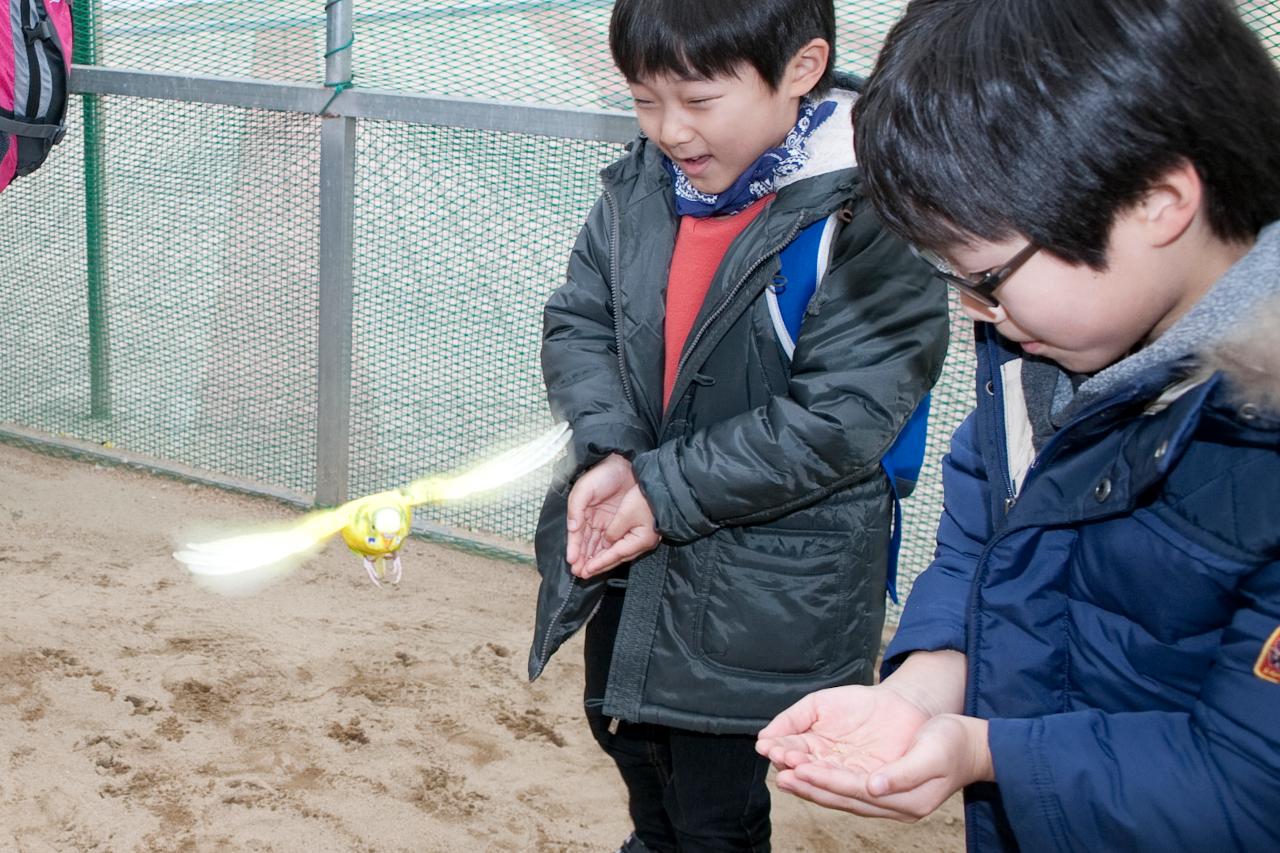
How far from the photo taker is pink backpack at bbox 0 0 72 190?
11.0ft

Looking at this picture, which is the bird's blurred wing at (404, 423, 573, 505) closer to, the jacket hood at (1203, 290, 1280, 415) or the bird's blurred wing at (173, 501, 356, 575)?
the bird's blurred wing at (173, 501, 356, 575)

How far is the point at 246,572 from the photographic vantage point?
147 inches

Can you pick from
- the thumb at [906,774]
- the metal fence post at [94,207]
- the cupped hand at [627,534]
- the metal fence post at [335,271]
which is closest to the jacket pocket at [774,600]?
the cupped hand at [627,534]

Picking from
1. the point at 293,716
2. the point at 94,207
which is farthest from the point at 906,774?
the point at 94,207

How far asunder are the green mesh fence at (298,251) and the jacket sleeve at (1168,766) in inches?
94.3

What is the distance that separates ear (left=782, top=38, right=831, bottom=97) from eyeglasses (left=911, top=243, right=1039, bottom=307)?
79cm

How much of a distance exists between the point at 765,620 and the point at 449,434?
2299mm

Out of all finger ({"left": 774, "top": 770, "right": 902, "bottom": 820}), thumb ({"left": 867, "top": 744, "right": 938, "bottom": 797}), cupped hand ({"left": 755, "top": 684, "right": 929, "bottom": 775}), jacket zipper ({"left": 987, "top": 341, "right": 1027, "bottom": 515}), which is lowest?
finger ({"left": 774, "top": 770, "right": 902, "bottom": 820})

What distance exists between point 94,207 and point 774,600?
3.42 metres

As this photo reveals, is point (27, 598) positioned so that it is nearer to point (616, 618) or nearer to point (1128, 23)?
point (616, 618)

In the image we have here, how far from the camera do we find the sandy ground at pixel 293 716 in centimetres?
257

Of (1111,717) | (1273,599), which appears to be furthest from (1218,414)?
(1111,717)

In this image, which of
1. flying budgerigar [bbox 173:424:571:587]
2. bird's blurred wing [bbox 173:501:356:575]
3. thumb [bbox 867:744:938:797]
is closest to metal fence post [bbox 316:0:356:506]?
flying budgerigar [bbox 173:424:571:587]

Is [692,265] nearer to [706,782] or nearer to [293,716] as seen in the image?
[706,782]
